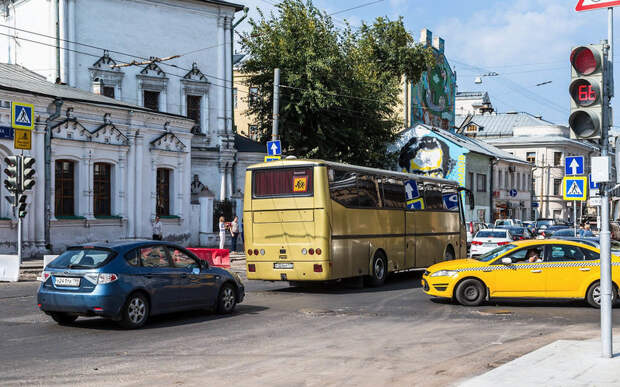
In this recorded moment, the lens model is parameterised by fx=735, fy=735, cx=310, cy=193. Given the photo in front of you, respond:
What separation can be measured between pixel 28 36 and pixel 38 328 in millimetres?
26902

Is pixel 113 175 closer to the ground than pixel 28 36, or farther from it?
closer to the ground

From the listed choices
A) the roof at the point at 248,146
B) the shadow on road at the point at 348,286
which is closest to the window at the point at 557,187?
the roof at the point at 248,146

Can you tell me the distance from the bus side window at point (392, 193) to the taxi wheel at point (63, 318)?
10185 mm

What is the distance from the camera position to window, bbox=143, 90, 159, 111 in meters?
36.6

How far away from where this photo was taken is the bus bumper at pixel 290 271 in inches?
707

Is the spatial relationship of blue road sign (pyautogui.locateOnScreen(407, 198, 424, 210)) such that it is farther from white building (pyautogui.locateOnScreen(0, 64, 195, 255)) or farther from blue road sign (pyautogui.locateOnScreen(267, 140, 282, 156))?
white building (pyautogui.locateOnScreen(0, 64, 195, 255))

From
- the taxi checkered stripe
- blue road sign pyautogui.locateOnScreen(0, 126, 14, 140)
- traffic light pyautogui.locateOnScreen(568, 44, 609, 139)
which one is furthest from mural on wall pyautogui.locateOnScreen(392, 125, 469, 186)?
traffic light pyautogui.locateOnScreen(568, 44, 609, 139)

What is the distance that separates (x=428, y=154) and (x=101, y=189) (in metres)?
33.4

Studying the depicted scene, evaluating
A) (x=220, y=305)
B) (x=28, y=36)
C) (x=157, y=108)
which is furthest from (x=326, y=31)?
(x=220, y=305)

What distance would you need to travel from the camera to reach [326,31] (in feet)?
136

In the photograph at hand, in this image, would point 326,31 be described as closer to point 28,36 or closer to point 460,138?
point 28,36

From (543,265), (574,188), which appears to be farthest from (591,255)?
(574,188)

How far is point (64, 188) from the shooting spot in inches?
1118

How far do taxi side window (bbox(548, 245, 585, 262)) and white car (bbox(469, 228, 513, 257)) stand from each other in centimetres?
1684
